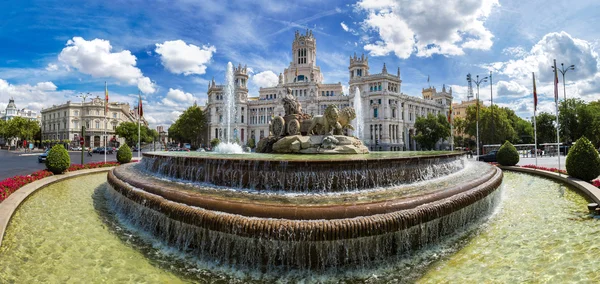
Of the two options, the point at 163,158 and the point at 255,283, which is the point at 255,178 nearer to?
the point at 255,283

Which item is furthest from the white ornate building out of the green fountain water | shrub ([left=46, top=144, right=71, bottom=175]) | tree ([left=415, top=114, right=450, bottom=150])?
the green fountain water

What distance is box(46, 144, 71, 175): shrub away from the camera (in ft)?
50.0

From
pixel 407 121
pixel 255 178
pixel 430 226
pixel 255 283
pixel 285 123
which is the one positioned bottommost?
pixel 255 283

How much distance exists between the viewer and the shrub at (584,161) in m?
12.4

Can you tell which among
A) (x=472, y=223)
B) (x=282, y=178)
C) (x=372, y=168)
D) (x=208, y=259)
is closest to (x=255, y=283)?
(x=208, y=259)

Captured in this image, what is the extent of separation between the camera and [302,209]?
5168mm

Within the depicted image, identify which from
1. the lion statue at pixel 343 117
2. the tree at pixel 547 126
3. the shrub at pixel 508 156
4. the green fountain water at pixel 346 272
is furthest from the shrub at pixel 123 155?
the tree at pixel 547 126

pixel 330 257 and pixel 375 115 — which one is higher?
pixel 375 115

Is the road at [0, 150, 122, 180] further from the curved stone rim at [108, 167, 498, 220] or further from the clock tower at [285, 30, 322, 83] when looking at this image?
the clock tower at [285, 30, 322, 83]

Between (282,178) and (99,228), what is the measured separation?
480 centimetres

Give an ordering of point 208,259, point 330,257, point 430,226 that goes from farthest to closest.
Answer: point 430,226
point 208,259
point 330,257

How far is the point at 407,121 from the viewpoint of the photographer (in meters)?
79.4

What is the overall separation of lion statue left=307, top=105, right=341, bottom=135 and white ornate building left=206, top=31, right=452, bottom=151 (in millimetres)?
57034

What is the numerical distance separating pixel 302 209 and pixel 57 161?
53.8 ft
